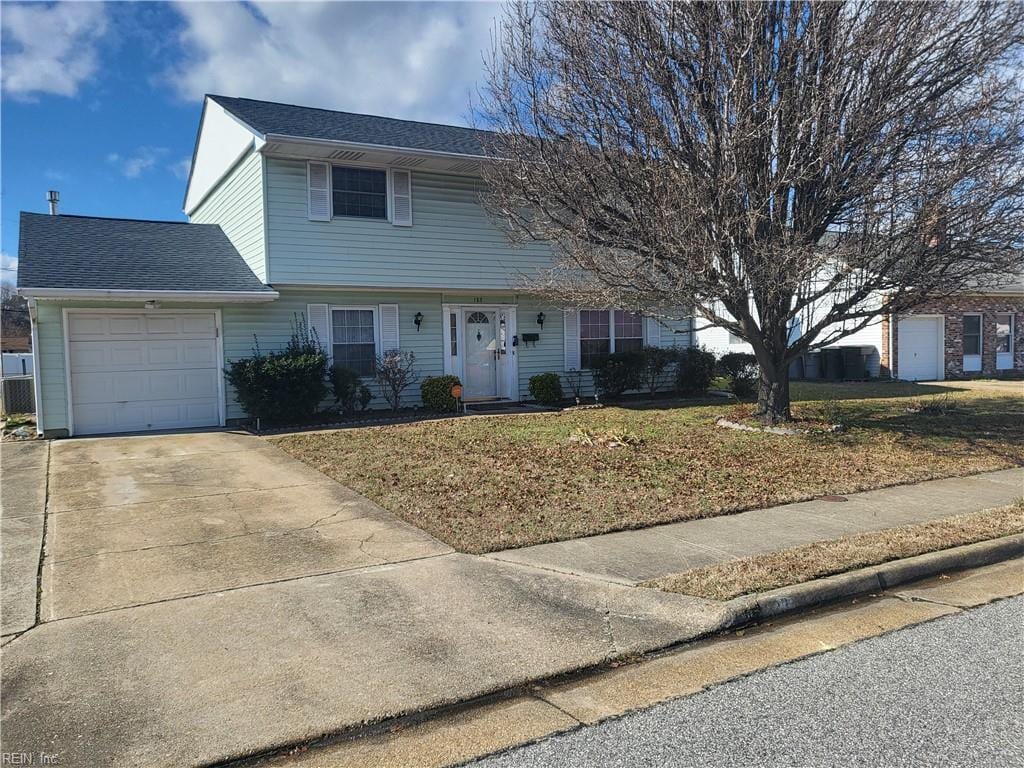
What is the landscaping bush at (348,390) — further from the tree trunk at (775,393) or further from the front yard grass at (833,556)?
the front yard grass at (833,556)

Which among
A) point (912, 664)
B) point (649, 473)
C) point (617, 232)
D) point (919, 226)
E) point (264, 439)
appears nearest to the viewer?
point (912, 664)

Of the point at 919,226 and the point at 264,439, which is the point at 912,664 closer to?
the point at 919,226

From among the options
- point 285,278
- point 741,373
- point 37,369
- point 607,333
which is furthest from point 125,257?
point 741,373

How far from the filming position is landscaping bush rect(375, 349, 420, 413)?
15227mm

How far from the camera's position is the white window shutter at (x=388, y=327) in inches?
616

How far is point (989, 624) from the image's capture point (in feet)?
15.7

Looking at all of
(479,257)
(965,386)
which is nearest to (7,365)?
(479,257)

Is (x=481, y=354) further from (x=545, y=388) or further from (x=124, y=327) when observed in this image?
(x=124, y=327)

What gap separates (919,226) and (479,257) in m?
8.99

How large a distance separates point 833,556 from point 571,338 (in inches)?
489

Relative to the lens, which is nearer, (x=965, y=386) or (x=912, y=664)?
(x=912, y=664)

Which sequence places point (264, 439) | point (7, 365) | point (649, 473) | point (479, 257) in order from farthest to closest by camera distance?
point (7, 365)
point (479, 257)
point (264, 439)
point (649, 473)

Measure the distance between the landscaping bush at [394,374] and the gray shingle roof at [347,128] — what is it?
4.32m

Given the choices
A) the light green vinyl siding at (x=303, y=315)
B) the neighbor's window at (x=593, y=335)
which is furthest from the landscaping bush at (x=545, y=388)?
the neighbor's window at (x=593, y=335)
